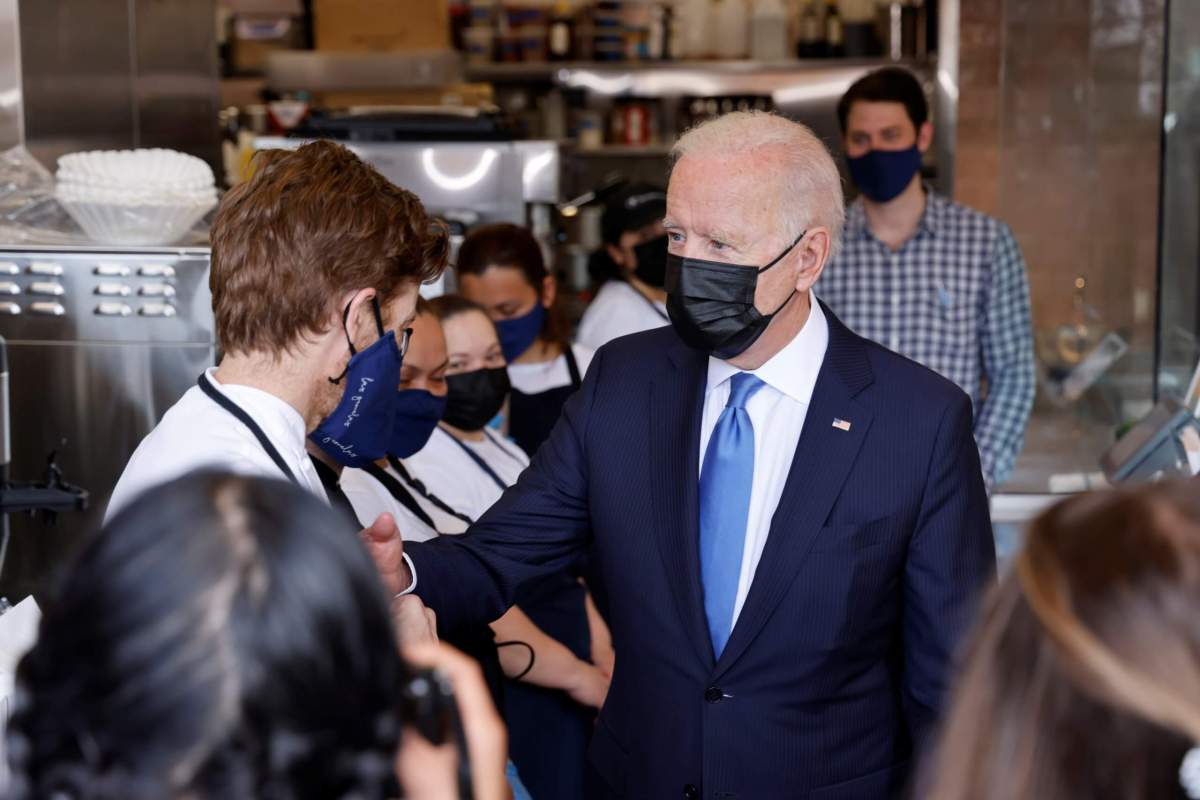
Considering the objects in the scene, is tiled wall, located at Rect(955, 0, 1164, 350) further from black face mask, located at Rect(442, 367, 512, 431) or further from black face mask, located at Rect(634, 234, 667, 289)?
black face mask, located at Rect(442, 367, 512, 431)

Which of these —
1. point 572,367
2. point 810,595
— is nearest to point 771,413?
point 810,595

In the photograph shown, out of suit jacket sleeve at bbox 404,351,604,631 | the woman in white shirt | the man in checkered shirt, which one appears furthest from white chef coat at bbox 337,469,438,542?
the man in checkered shirt

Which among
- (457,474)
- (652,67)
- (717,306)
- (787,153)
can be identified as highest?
(652,67)

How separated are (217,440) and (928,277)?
261 cm

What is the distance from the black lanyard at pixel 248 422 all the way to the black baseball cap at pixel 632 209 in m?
2.51

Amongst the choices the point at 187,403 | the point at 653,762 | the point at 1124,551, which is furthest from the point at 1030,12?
the point at 1124,551

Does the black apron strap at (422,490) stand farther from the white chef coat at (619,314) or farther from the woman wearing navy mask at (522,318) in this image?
the white chef coat at (619,314)

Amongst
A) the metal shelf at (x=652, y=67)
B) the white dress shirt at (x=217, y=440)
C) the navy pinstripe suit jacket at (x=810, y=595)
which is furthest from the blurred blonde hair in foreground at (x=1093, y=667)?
the metal shelf at (x=652, y=67)

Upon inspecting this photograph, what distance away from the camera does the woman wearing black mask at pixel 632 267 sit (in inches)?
163

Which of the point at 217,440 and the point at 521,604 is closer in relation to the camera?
the point at 217,440

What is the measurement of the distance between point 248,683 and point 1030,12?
5.01 metres

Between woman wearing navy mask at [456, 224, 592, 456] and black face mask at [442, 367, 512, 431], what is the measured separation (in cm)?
71

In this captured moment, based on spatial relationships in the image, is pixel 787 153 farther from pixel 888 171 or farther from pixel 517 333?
pixel 517 333

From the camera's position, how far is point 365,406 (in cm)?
199
